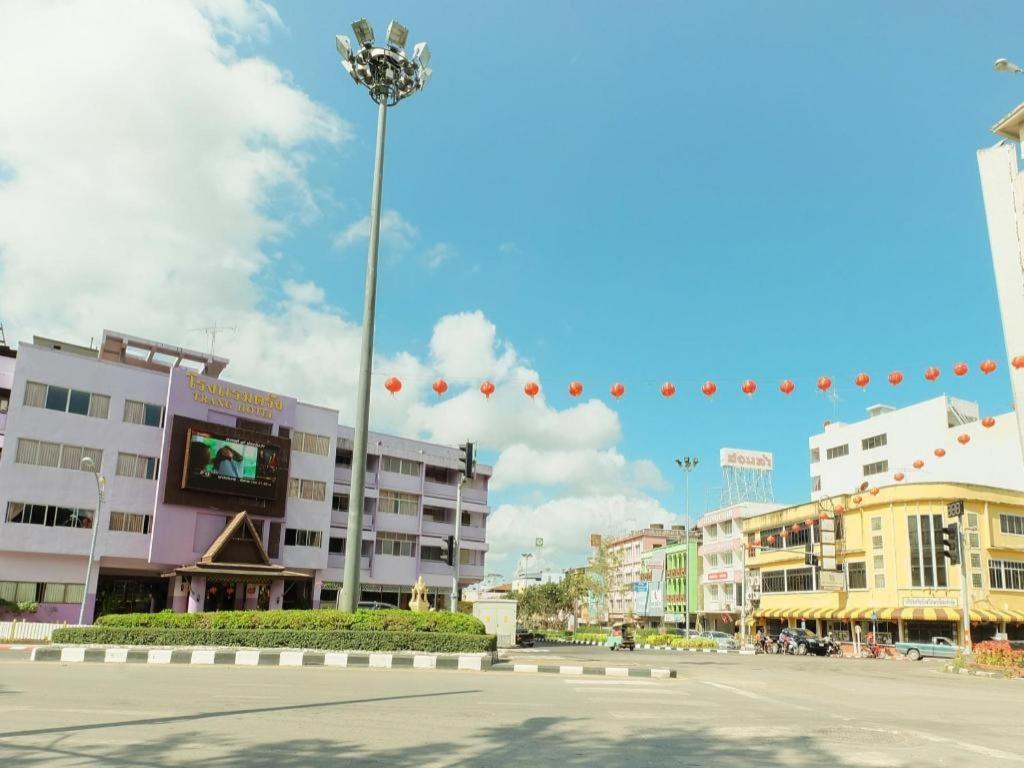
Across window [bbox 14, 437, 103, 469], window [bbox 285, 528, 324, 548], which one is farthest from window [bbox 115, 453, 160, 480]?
window [bbox 285, 528, 324, 548]

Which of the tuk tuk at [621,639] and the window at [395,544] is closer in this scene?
the tuk tuk at [621,639]

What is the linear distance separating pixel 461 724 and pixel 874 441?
68209 mm

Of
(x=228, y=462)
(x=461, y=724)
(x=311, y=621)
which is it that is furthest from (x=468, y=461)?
(x=228, y=462)

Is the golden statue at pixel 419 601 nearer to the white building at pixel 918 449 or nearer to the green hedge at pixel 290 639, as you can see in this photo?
the green hedge at pixel 290 639

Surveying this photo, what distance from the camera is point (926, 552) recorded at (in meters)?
50.3

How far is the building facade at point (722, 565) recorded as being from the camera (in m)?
72.2

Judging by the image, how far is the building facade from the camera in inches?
2844

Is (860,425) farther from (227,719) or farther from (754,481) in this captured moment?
(227,719)

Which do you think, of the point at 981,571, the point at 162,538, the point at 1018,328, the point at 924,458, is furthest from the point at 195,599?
the point at 924,458

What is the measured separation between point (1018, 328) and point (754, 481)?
1777 inches

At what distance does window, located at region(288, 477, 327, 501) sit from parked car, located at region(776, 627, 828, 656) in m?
29.2

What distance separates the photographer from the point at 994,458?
5912cm

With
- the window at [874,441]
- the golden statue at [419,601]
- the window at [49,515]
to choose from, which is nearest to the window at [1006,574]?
the window at [874,441]

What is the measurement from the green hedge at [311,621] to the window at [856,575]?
4099 cm
